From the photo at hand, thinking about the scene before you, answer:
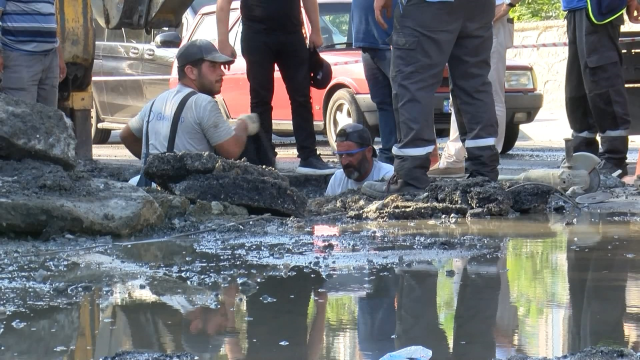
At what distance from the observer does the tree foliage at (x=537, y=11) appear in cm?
2220

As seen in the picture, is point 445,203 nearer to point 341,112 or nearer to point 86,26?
point 86,26

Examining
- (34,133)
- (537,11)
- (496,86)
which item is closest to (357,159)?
(496,86)

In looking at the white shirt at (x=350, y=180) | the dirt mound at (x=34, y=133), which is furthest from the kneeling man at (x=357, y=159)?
the dirt mound at (x=34, y=133)

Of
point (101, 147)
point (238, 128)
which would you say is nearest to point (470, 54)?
point (238, 128)

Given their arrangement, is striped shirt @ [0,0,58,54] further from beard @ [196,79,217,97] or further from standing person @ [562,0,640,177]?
standing person @ [562,0,640,177]

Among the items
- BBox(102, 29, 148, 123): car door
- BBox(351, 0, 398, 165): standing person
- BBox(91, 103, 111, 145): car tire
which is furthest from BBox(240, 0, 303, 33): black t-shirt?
BBox(91, 103, 111, 145): car tire

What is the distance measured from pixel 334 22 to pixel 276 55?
13.8 ft

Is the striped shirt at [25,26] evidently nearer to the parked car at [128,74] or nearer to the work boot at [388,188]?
the work boot at [388,188]

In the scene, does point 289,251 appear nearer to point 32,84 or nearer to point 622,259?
point 622,259

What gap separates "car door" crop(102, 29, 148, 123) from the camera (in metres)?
13.6

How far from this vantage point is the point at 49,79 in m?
6.85

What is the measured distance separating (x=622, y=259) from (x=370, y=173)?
2.78 m

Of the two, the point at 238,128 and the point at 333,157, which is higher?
the point at 238,128

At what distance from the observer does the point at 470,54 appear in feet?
19.1
